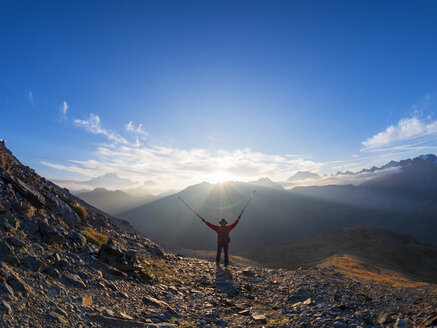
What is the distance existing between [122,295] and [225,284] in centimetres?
584

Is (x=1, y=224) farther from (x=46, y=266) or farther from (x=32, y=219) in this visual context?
(x=46, y=266)

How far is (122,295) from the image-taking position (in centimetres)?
761

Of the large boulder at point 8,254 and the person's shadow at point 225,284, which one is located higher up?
the large boulder at point 8,254

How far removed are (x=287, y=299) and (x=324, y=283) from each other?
3939 millimetres

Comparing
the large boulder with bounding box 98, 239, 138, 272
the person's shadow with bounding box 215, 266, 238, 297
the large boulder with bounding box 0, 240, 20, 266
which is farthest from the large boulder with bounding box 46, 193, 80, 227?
the person's shadow with bounding box 215, 266, 238, 297

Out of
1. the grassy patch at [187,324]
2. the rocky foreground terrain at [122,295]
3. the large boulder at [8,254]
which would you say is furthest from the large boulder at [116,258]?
the grassy patch at [187,324]

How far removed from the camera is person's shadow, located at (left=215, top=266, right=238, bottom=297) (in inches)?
435

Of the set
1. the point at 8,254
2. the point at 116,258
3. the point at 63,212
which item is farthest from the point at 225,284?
the point at 63,212

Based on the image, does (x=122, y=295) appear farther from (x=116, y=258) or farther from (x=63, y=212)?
(x=63, y=212)

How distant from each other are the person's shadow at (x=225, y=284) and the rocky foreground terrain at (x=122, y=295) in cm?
5

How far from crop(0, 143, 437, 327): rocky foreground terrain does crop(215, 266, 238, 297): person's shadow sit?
5cm

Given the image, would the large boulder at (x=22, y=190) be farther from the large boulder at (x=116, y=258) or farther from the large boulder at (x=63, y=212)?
the large boulder at (x=116, y=258)

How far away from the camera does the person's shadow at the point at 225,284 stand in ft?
36.2

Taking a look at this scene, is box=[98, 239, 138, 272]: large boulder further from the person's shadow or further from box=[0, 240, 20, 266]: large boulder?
the person's shadow
